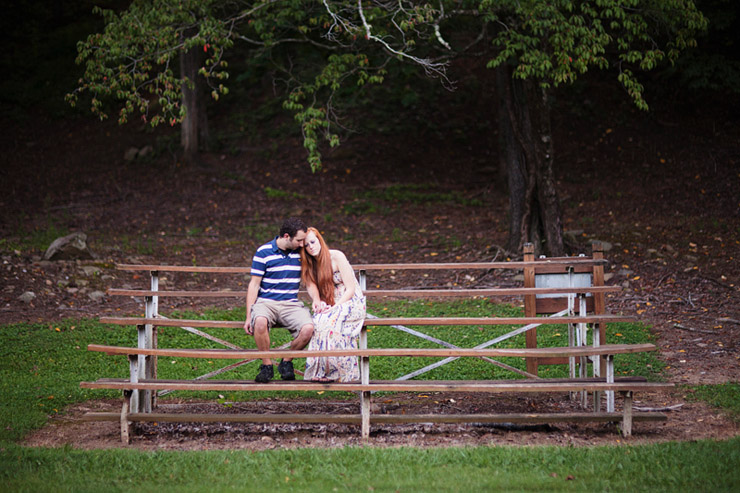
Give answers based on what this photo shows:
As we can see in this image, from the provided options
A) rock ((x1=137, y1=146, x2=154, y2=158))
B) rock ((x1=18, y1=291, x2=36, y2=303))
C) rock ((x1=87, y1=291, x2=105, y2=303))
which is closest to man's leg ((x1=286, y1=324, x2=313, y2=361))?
rock ((x1=87, y1=291, x2=105, y2=303))

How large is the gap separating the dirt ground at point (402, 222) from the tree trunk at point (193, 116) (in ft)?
1.68

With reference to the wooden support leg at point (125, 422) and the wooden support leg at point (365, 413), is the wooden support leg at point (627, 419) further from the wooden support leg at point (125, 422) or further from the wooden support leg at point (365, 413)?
the wooden support leg at point (125, 422)

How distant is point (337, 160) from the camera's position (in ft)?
68.0

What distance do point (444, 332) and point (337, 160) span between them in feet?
38.1

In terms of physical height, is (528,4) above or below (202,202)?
above

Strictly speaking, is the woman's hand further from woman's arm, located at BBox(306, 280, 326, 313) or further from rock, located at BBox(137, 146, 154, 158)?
rock, located at BBox(137, 146, 154, 158)

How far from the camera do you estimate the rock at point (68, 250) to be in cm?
1273

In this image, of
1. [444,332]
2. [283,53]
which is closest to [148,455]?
[444,332]

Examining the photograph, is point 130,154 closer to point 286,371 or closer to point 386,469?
point 286,371

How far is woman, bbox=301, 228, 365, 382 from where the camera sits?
238 inches

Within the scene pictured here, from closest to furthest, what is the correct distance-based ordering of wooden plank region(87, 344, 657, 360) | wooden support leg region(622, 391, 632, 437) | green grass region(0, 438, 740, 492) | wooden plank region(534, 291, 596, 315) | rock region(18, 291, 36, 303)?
green grass region(0, 438, 740, 492), wooden plank region(87, 344, 657, 360), wooden support leg region(622, 391, 632, 437), wooden plank region(534, 291, 596, 315), rock region(18, 291, 36, 303)

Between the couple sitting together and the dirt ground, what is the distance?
1.86 feet

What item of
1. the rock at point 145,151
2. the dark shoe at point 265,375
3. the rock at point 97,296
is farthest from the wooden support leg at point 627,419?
the rock at point 145,151

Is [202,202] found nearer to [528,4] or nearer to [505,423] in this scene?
[528,4]
